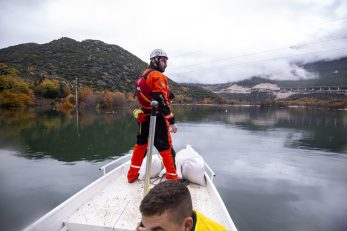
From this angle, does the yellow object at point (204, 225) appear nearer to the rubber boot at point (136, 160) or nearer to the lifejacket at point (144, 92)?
the lifejacket at point (144, 92)

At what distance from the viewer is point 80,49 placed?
116m

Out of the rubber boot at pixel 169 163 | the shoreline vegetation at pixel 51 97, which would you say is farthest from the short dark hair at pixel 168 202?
the shoreline vegetation at pixel 51 97

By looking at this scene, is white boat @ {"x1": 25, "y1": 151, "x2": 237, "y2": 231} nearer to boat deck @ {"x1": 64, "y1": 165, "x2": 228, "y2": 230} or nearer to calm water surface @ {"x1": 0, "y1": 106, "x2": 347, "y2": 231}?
boat deck @ {"x1": 64, "y1": 165, "x2": 228, "y2": 230}

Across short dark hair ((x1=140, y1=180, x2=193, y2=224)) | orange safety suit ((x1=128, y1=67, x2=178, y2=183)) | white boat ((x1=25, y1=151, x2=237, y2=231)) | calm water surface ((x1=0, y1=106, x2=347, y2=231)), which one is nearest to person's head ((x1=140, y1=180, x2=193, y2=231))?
short dark hair ((x1=140, y1=180, x2=193, y2=224))

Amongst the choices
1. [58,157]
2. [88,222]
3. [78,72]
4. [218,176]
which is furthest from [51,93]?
[88,222]

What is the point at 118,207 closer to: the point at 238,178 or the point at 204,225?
the point at 204,225

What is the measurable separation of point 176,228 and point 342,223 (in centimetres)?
670

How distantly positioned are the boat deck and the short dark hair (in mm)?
1791

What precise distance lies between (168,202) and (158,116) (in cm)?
273

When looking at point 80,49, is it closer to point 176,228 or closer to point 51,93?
point 51,93

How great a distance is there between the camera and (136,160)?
419 cm

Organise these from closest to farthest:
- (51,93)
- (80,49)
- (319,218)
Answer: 1. (319,218)
2. (51,93)
3. (80,49)

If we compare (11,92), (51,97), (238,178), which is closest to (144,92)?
Answer: (238,178)

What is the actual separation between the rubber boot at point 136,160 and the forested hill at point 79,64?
237ft
